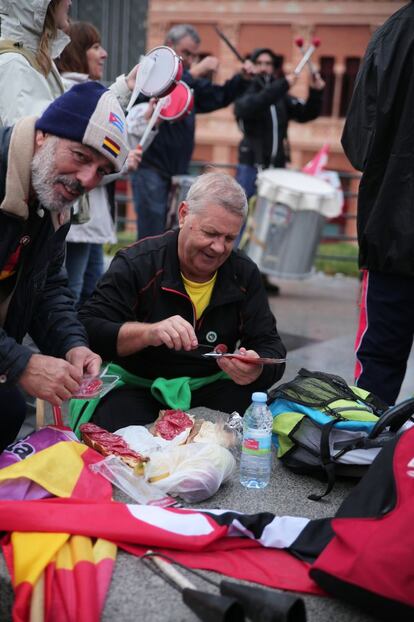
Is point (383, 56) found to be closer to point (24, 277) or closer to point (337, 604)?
point (24, 277)

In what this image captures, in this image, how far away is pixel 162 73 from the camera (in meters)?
3.54

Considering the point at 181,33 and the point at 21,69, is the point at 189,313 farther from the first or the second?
the point at 181,33

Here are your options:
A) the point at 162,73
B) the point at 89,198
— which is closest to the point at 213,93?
the point at 89,198

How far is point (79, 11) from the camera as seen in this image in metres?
4.64

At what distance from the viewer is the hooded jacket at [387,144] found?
114 inches

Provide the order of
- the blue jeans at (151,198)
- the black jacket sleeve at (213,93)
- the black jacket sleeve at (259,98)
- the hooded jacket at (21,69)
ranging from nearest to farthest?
the hooded jacket at (21,69) → the blue jeans at (151,198) → the black jacket sleeve at (213,93) → the black jacket sleeve at (259,98)

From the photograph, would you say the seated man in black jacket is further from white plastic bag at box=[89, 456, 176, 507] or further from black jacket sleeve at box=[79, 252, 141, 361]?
white plastic bag at box=[89, 456, 176, 507]

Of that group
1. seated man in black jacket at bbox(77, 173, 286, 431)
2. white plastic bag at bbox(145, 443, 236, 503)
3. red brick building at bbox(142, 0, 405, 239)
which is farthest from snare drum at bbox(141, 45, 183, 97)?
red brick building at bbox(142, 0, 405, 239)

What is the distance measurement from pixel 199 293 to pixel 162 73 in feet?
3.74

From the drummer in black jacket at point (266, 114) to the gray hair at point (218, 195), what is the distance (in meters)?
4.07

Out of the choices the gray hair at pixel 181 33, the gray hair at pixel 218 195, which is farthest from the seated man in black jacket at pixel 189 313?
the gray hair at pixel 181 33

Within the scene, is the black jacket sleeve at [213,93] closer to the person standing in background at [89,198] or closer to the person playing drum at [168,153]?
the person playing drum at [168,153]

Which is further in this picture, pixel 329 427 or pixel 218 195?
pixel 218 195

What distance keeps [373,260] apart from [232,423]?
847 millimetres
